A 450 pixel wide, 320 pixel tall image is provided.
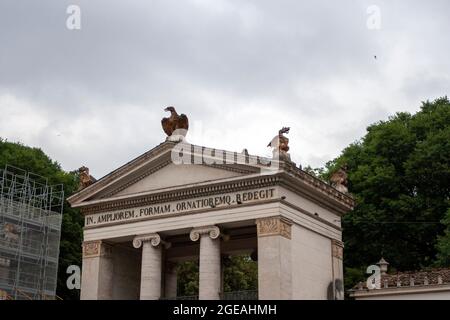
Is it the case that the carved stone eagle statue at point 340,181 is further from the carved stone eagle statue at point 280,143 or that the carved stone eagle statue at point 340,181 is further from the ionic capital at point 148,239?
the ionic capital at point 148,239

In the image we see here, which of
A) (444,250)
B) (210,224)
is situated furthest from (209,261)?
(444,250)

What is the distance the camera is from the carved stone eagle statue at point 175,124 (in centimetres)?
3478

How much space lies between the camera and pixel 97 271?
3459 centimetres

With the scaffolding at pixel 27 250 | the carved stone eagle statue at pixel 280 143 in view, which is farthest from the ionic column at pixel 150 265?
the scaffolding at pixel 27 250

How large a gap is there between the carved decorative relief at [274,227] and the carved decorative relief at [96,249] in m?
8.26

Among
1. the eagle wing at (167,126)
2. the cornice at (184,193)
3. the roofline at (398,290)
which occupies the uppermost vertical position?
the eagle wing at (167,126)

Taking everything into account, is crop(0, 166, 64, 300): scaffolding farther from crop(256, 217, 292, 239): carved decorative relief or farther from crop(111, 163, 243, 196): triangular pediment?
crop(256, 217, 292, 239): carved decorative relief

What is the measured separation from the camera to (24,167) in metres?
59.6

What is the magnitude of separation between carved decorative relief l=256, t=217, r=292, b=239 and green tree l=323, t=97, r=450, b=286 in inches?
807

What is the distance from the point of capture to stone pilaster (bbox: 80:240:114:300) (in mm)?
34469

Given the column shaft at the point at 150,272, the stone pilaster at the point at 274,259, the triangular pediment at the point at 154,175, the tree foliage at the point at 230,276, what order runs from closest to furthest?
the stone pilaster at the point at 274,259
the triangular pediment at the point at 154,175
the column shaft at the point at 150,272
the tree foliage at the point at 230,276

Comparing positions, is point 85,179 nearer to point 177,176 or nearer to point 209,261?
point 177,176
